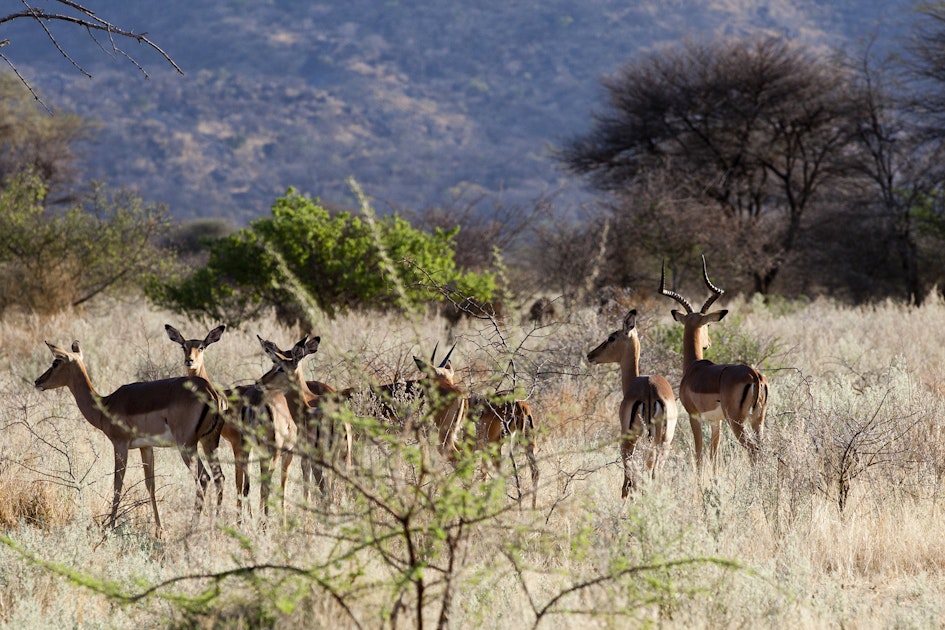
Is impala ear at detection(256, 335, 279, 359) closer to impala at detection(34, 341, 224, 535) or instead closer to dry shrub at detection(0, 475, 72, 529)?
impala at detection(34, 341, 224, 535)

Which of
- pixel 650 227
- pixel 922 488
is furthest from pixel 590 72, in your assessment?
pixel 922 488

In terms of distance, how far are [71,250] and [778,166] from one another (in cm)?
1563

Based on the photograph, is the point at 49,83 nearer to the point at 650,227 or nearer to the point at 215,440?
the point at 650,227

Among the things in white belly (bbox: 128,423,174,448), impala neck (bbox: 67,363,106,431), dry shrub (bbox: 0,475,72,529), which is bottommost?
dry shrub (bbox: 0,475,72,529)

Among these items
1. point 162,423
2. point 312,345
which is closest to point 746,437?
point 312,345

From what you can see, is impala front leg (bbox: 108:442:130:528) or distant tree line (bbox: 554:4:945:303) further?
distant tree line (bbox: 554:4:945:303)

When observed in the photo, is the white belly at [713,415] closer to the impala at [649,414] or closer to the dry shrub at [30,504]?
the impala at [649,414]

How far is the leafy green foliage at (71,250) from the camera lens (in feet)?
47.9

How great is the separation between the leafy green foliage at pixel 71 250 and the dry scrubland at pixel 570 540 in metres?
6.52

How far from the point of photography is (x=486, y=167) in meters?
82.3

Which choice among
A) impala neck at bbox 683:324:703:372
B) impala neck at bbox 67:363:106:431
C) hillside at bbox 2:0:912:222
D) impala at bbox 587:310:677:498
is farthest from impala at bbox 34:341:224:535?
hillside at bbox 2:0:912:222

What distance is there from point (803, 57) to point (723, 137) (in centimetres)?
268

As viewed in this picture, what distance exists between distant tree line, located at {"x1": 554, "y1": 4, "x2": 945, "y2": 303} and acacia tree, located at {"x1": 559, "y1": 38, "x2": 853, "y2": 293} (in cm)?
4

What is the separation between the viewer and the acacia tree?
23.2m
